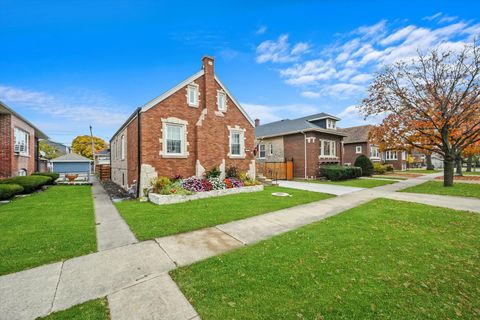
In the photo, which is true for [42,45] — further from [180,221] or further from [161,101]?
[180,221]

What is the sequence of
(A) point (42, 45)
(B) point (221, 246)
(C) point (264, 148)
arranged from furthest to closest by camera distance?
(C) point (264, 148), (A) point (42, 45), (B) point (221, 246)

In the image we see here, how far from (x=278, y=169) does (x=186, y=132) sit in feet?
42.0

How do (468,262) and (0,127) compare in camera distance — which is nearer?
(468,262)

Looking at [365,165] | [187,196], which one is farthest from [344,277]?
[365,165]

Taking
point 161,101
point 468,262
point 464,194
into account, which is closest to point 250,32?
point 161,101

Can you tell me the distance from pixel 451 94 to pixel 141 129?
21.8 m

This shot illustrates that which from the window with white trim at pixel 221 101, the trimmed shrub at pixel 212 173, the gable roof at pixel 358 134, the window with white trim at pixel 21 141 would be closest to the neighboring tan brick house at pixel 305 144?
the window with white trim at pixel 221 101

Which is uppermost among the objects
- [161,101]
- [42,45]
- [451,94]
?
[42,45]

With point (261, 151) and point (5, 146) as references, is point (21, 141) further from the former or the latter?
point (261, 151)

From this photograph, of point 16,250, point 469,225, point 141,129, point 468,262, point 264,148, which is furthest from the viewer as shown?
point 264,148

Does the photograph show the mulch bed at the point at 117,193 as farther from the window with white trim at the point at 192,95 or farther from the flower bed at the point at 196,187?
the window with white trim at the point at 192,95

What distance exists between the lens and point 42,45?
12930mm

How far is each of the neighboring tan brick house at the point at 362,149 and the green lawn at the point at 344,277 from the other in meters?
29.4

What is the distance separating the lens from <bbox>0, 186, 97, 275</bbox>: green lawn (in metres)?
4.34
